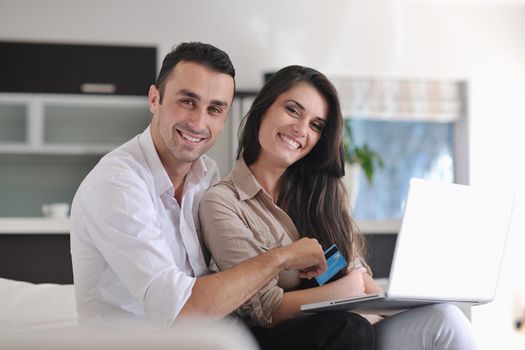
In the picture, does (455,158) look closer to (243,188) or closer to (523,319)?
(523,319)

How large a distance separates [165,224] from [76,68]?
4.11 m

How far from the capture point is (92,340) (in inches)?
17.0

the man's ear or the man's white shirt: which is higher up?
the man's ear

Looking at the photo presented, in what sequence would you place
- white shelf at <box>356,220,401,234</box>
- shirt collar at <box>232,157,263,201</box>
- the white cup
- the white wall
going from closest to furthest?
shirt collar at <box>232,157,263,201</box> → white shelf at <box>356,220,401,234</box> → the white cup → the white wall

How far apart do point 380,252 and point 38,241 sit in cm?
144

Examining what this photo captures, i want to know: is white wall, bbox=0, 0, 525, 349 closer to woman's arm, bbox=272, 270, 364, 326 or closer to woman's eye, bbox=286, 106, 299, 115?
woman's eye, bbox=286, 106, 299, 115

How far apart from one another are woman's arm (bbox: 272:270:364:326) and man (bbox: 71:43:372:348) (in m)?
0.05

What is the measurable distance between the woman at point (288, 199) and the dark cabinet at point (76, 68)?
3687 millimetres

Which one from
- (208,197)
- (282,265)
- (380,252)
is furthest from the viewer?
(380,252)

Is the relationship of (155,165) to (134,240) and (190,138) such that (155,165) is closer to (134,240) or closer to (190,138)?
(190,138)

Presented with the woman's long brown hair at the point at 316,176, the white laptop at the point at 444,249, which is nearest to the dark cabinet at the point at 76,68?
the woman's long brown hair at the point at 316,176

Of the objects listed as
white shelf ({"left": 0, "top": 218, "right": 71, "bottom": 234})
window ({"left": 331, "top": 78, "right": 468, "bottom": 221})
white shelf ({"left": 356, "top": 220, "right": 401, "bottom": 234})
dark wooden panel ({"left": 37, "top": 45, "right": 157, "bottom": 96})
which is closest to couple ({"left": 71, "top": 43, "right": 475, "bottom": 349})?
white shelf ({"left": 356, "top": 220, "right": 401, "bottom": 234})

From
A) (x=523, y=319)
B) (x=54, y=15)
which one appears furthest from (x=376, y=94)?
(x=54, y=15)

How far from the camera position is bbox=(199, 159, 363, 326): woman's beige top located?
173cm
